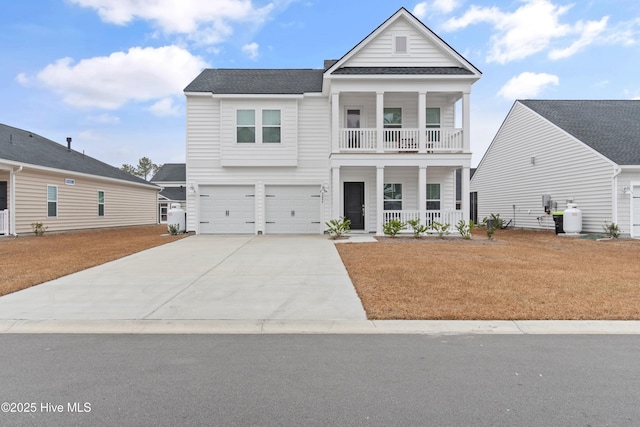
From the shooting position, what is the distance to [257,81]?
1714 cm

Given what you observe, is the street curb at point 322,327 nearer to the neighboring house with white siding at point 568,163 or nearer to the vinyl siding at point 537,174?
the neighboring house with white siding at point 568,163

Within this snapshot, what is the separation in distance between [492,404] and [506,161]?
22732mm

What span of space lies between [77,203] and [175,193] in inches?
553

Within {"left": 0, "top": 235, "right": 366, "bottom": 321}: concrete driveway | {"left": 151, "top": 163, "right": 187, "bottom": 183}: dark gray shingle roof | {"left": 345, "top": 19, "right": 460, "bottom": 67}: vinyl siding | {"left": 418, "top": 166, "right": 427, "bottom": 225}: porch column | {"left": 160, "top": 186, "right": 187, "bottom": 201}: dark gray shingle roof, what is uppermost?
{"left": 345, "top": 19, "right": 460, "bottom": 67}: vinyl siding

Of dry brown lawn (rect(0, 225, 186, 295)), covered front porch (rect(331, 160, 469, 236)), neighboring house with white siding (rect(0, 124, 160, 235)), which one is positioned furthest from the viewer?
covered front porch (rect(331, 160, 469, 236))

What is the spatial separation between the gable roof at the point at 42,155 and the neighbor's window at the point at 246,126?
9.23 metres

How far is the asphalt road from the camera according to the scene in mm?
2723

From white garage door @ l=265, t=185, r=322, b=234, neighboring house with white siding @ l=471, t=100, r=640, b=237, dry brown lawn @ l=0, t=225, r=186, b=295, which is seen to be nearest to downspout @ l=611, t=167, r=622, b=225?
neighboring house with white siding @ l=471, t=100, r=640, b=237

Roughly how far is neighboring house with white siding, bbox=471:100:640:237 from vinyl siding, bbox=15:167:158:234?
78.9 feet

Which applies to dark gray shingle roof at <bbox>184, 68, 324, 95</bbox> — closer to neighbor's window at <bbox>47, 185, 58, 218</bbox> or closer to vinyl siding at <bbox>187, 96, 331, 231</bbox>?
vinyl siding at <bbox>187, 96, 331, 231</bbox>

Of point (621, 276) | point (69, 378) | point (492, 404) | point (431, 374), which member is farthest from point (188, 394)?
point (621, 276)

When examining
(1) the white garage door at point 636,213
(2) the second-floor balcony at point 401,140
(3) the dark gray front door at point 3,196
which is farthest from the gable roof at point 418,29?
(3) the dark gray front door at point 3,196

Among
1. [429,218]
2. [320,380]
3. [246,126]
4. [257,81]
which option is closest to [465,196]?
[429,218]

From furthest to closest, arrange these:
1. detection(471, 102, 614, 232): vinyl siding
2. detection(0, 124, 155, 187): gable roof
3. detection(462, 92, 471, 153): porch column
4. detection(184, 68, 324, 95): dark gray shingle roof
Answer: detection(0, 124, 155, 187): gable roof < detection(184, 68, 324, 95): dark gray shingle roof < detection(471, 102, 614, 232): vinyl siding < detection(462, 92, 471, 153): porch column
